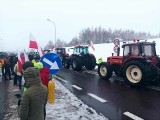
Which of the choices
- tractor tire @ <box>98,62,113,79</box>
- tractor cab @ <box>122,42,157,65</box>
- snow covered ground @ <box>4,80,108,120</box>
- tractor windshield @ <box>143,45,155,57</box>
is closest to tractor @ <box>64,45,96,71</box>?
tractor tire @ <box>98,62,113,79</box>

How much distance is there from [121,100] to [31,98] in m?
5.64

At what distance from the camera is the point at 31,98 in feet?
10.5

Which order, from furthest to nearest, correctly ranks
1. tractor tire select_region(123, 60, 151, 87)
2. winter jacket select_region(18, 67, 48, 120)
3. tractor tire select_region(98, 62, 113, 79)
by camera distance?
tractor tire select_region(98, 62, 113, 79)
tractor tire select_region(123, 60, 151, 87)
winter jacket select_region(18, 67, 48, 120)

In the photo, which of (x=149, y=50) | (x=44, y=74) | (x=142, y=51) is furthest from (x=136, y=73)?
(x=44, y=74)

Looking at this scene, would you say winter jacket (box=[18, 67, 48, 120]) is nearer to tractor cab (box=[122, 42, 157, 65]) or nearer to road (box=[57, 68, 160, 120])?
road (box=[57, 68, 160, 120])

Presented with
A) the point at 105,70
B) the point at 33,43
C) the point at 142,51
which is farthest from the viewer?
the point at 105,70

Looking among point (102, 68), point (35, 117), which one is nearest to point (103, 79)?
point (102, 68)

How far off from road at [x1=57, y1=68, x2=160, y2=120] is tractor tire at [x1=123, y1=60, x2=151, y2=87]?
306 millimetres

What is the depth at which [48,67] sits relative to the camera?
6.09 m

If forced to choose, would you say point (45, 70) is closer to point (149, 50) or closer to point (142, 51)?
point (142, 51)

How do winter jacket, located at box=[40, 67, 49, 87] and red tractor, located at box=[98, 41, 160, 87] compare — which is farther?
red tractor, located at box=[98, 41, 160, 87]

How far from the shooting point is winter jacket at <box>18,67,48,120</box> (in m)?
3.14

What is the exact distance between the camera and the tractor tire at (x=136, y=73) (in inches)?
391

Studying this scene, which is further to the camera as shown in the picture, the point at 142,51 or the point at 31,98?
the point at 142,51
